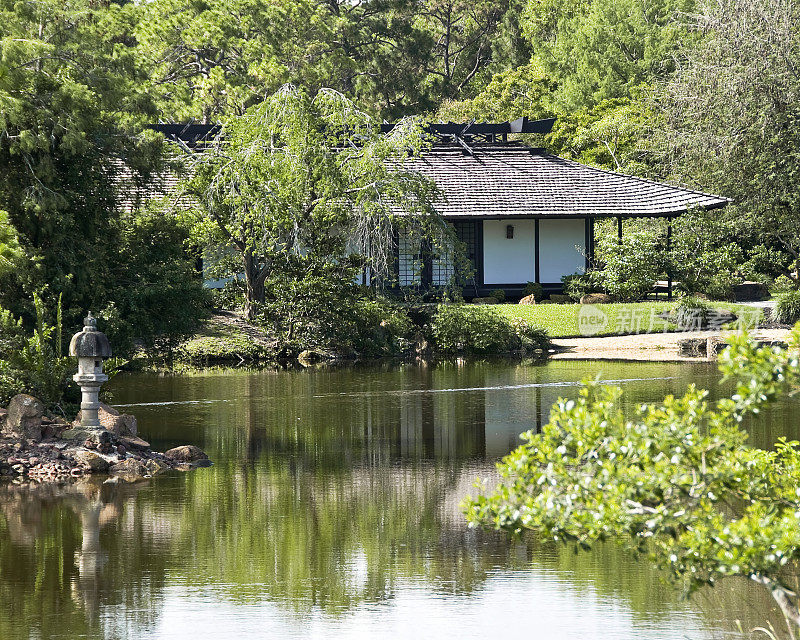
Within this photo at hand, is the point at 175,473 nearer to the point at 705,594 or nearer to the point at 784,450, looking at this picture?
the point at 705,594

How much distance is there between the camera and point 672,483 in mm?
6301

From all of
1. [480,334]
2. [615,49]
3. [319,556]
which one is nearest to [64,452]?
[319,556]

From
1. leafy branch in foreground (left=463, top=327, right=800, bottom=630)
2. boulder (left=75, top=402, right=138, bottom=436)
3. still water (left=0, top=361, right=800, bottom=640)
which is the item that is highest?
leafy branch in foreground (left=463, top=327, right=800, bottom=630)

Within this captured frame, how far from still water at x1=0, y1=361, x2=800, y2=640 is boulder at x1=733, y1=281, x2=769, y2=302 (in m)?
19.1

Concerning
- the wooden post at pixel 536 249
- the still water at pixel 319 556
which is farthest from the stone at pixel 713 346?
the still water at pixel 319 556

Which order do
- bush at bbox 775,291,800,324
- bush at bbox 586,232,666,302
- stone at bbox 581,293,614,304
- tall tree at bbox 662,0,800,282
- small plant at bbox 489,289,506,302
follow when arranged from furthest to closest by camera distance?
tall tree at bbox 662,0,800,282 < small plant at bbox 489,289,506,302 < bush at bbox 586,232,666,302 < stone at bbox 581,293,614,304 < bush at bbox 775,291,800,324

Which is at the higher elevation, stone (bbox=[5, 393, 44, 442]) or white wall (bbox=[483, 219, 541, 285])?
white wall (bbox=[483, 219, 541, 285])

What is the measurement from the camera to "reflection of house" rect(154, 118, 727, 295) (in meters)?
35.2

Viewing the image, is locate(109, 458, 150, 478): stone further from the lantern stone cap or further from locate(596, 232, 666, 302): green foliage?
locate(596, 232, 666, 302): green foliage

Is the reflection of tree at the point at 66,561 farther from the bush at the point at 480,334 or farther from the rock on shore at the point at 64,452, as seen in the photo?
the bush at the point at 480,334

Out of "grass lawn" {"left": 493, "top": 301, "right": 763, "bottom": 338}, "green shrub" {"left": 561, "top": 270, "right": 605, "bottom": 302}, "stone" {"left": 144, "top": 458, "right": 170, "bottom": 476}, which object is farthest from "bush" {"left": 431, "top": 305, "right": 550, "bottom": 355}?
"stone" {"left": 144, "top": 458, "right": 170, "bottom": 476}

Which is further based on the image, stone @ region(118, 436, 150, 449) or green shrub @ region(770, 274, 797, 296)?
green shrub @ region(770, 274, 797, 296)

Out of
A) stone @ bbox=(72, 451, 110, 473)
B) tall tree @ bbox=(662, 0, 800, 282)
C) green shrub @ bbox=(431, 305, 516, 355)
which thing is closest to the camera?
stone @ bbox=(72, 451, 110, 473)

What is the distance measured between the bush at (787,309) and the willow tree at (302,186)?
901 cm
